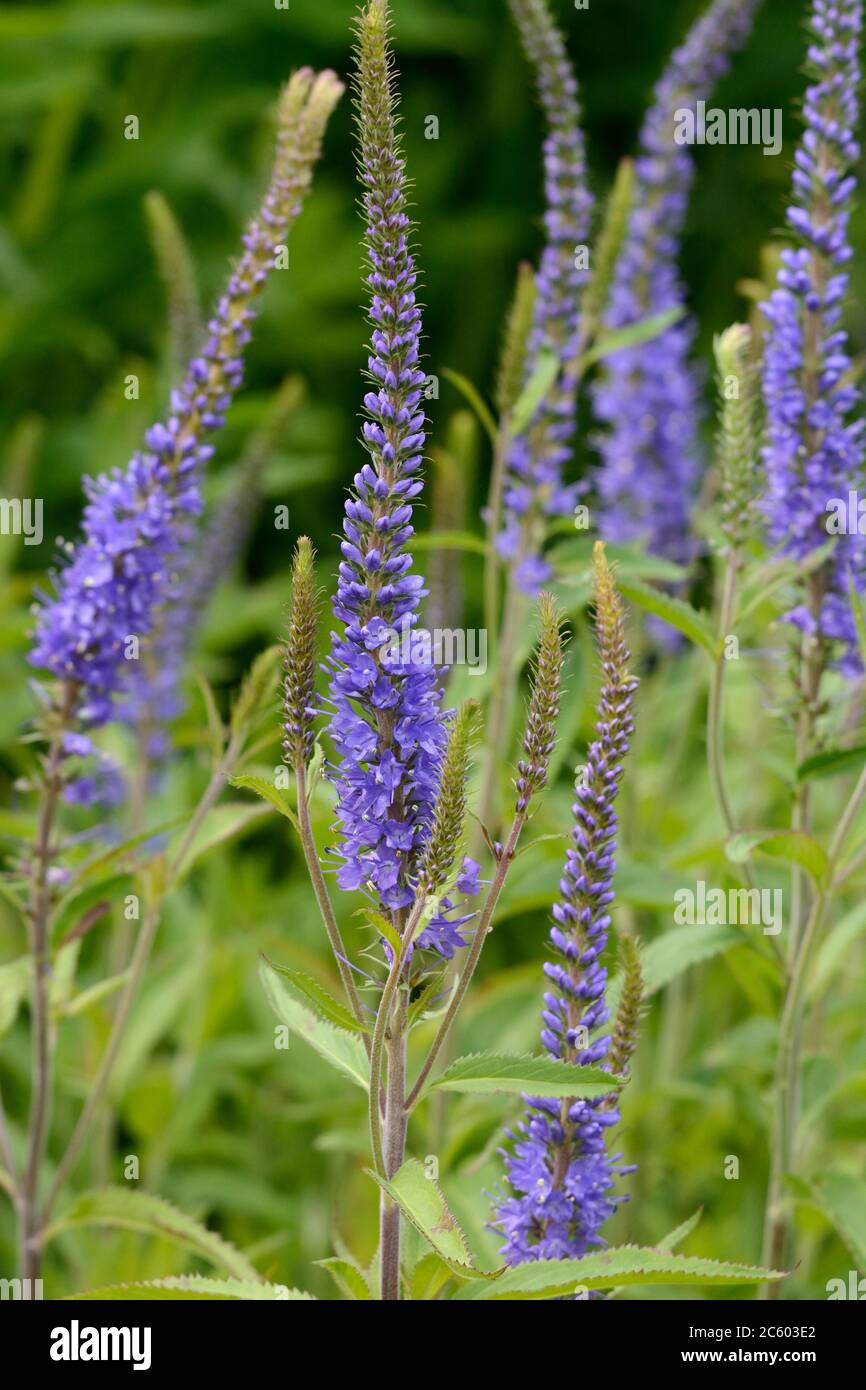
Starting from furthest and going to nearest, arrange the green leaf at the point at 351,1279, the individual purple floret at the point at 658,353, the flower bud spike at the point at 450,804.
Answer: the individual purple floret at the point at 658,353 → the green leaf at the point at 351,1279 → the flower bud spike at the point at 450,804

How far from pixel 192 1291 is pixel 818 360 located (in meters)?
1.91

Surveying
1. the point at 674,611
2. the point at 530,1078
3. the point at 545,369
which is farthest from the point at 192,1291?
the point at 545,369

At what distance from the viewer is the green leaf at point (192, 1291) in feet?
6.59

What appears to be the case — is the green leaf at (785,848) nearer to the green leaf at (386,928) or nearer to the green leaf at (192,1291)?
the green leaf at (386,928)

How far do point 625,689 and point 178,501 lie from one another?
1.30 m

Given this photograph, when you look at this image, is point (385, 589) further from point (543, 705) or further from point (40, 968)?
point (40, 968)

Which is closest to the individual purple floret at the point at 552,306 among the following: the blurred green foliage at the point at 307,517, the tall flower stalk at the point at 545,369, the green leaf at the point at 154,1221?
the tall flower stalk at the point at 545,369

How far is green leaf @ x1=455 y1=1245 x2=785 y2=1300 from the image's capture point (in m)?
1.89

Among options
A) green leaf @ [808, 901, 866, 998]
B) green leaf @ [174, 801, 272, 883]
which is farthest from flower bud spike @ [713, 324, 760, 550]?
green leaf @ [174, 801, 272, 883]

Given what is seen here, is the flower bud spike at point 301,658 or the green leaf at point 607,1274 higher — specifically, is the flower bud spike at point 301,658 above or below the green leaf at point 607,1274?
above

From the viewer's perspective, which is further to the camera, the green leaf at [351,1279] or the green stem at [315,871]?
the green leaf at [351,1279]

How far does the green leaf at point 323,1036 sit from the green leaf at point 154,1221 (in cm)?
54

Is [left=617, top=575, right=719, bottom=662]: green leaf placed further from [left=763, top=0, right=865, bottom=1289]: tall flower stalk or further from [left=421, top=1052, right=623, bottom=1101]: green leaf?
[left=421, top=1052, right=623, bottom=1101]: green leaf

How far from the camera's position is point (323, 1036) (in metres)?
2.21
